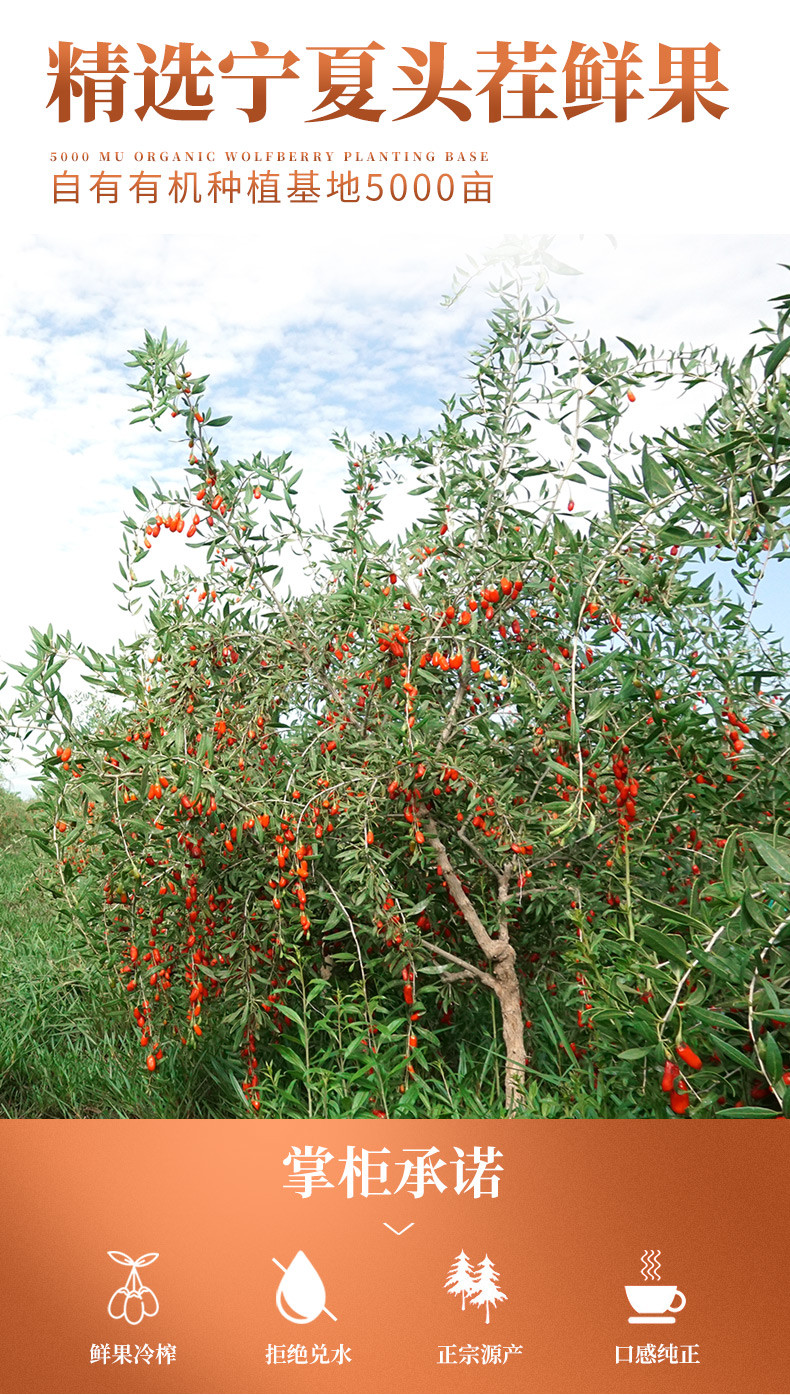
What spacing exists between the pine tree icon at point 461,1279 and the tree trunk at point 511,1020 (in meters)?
0.89

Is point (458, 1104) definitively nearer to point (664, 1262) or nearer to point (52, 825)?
point (664, 1262)

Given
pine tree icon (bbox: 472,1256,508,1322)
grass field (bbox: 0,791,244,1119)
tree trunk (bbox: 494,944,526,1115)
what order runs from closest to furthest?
1. pine tree icon (bbox: 472,1256,508,1322)
2. tree trunk (bbox: 494,944,526,1115)
3. grass field (bbox: 0,791,244,1119)

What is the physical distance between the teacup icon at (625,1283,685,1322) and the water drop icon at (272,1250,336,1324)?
0.57 m

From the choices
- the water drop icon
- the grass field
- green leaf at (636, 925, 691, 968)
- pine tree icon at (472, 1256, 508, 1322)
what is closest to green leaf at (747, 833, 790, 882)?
green leaf at (636, 925, 691, 968)

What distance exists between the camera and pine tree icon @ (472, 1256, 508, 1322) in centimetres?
179

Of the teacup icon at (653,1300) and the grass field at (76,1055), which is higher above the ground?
the grass field at (76,1055)

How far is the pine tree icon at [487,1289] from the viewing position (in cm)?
179

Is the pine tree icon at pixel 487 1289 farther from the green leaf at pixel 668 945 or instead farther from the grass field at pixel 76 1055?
the grass field at pixel 76 1055

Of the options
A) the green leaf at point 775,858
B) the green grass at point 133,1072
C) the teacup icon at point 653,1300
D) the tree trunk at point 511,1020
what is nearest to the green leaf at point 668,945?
the green leaf at point 775,858

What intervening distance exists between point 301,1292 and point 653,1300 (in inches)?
26.1

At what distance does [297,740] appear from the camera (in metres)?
3.15

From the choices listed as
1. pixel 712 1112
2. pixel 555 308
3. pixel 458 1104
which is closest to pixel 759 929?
pixel 712 1112

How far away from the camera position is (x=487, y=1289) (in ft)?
5.91

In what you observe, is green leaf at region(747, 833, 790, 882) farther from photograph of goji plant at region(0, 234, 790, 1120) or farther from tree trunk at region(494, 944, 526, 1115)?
tree trunk at region(494, 944, 526, 1115)
